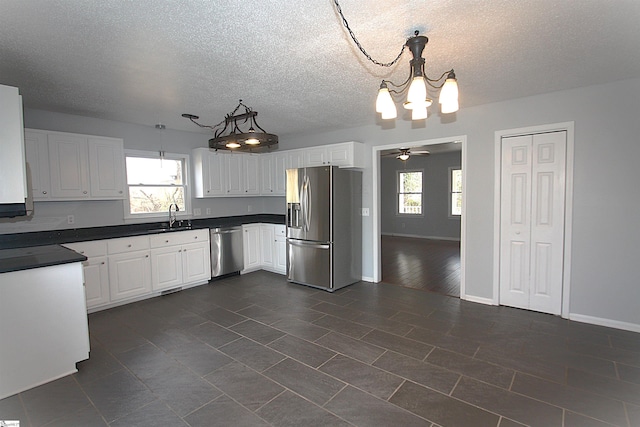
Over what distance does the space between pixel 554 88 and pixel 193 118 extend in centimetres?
441

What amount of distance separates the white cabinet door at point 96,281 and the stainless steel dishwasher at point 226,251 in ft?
4.95

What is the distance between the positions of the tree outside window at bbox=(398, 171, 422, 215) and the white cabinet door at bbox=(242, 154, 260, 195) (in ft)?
17.1

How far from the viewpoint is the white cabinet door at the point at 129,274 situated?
3.98 metres

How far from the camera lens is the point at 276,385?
2.40 meters

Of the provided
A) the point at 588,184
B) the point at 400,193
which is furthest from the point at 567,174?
the point at 400,193

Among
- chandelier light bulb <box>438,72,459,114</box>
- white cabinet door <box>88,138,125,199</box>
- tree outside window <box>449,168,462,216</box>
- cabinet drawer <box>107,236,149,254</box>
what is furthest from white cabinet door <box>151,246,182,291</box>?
tree outside window <box>449,168,462,216</box>

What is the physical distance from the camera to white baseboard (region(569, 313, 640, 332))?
3193mm

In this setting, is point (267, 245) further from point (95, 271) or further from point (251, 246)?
point (95, 271)

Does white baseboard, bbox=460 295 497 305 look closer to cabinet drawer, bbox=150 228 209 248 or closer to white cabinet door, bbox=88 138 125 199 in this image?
cabinet drawer, bbox=150 228 209 248

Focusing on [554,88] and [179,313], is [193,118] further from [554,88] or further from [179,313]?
[554,88]

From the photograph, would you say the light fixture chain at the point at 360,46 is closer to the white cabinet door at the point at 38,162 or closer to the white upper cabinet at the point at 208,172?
the white upper cabinet at the point at 208,172

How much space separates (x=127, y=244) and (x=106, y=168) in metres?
1.10

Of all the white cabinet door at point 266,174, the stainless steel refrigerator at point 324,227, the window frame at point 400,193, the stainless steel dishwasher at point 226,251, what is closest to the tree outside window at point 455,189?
the window frame at point 400,193

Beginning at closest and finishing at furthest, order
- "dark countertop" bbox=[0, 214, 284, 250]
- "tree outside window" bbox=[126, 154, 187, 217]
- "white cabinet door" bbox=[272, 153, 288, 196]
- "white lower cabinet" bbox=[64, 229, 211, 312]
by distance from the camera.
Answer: "dark countertop" bbox=[0, 214, 284, 250] → "white lower cabinet" bbox=[64, 229, 211, 312] → "tree outside window" bbox=[126, 154, 187, 217] → "white cabinet door" bbox=[272, 153, 288, 196]
